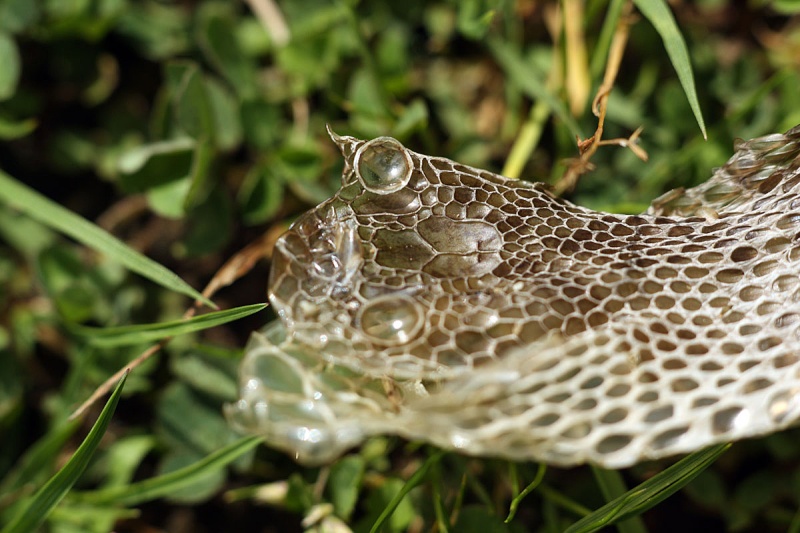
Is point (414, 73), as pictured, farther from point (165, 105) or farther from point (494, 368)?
point (494, 368)

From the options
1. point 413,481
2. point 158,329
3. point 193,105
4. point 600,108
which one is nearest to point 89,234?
point 158,329

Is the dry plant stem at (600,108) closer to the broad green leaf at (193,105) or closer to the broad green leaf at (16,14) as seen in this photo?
the broad green leaf at (193,105)

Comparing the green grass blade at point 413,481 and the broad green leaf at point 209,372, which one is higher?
the broad green leaf at point 209,372

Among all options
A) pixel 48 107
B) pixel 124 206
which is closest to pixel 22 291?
pixel 124 206

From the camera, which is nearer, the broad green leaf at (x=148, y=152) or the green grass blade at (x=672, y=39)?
the green grass blade at (x=672, y=39)

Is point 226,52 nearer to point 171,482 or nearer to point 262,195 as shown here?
point 262,195

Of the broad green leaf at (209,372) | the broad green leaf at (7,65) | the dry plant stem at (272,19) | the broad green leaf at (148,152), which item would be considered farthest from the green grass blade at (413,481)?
the broad green leaf at (7,65)
